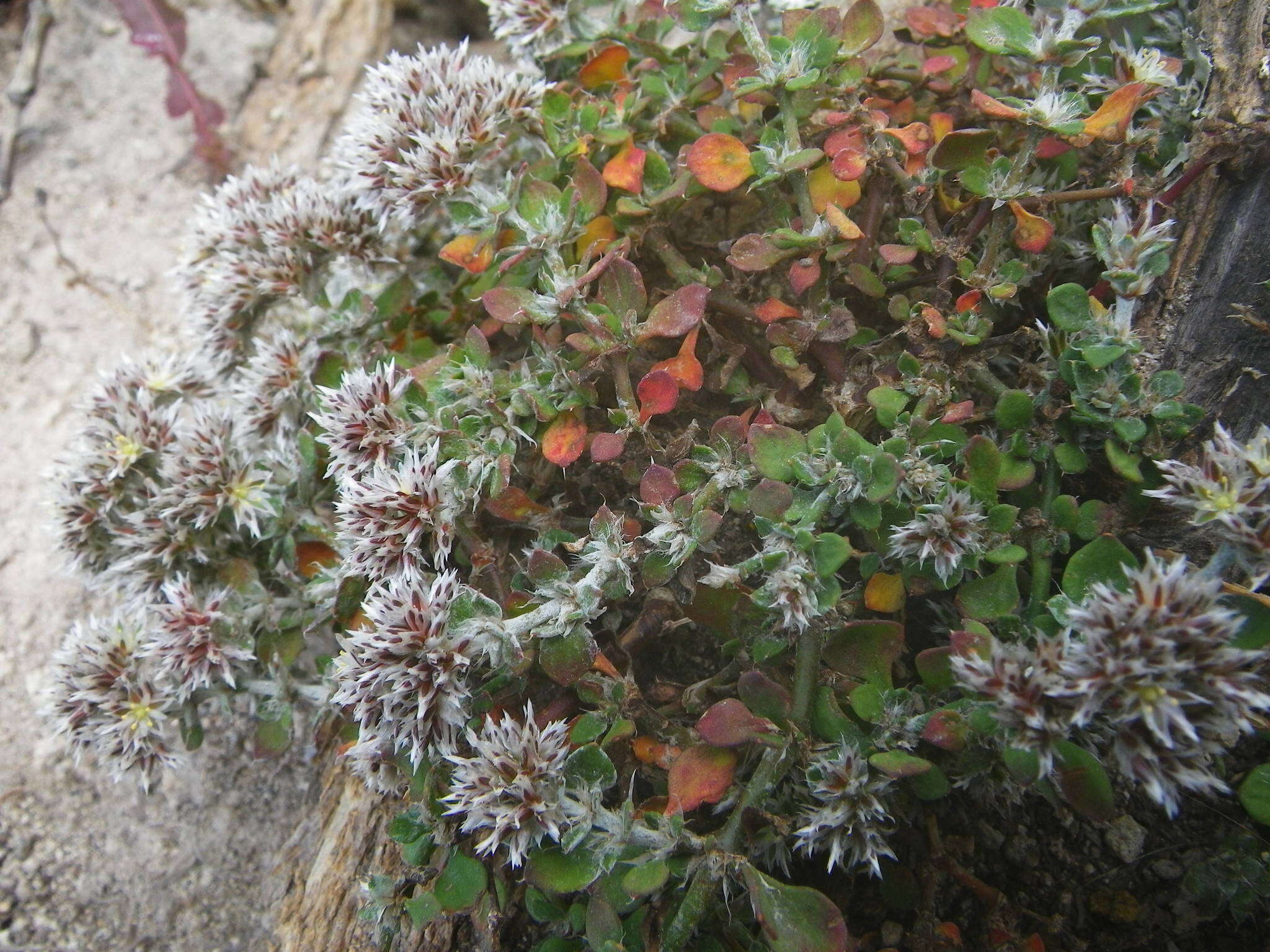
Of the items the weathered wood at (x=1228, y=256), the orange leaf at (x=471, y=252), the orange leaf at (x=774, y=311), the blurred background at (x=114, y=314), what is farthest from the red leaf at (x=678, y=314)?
the blurred background at (x=114, y=314)

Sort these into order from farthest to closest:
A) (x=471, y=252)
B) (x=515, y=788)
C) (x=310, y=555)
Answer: (x=310, y=555) → (x=471, y=252) → (x=515, y=788)

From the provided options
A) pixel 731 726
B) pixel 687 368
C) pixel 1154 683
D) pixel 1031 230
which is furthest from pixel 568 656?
pixel 1031 230

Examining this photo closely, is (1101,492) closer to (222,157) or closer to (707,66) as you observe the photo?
(707,66)

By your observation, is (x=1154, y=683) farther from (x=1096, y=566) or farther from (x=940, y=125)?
(x=940, y=125)

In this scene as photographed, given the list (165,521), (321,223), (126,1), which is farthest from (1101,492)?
(126,1)

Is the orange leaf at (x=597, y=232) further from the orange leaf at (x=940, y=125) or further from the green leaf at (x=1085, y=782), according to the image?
the green leaf at (x=1085, y=782)

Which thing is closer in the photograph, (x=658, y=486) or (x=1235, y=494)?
(x=1235, y=494)

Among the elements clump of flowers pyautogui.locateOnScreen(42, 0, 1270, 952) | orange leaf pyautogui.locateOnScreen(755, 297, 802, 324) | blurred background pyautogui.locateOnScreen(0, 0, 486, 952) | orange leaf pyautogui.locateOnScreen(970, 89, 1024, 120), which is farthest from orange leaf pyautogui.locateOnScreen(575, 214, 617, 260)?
blurred background pyautogui.locateOnScreen(0, 0, 486, 952)
